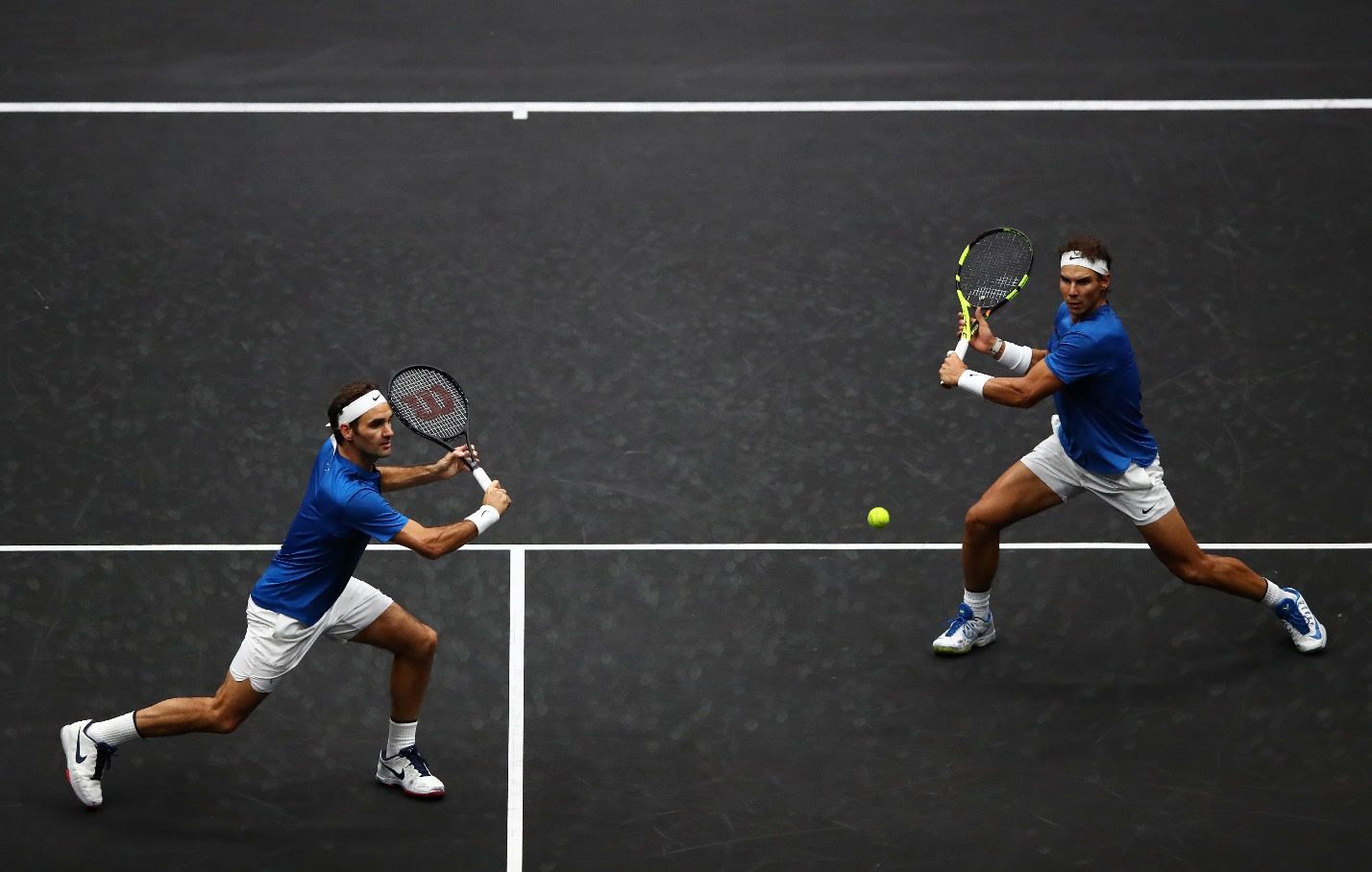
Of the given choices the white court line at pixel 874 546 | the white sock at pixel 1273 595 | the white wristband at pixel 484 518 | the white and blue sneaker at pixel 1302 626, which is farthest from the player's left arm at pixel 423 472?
the white and blue sneaker at pixel 1302 626

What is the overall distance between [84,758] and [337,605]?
115cm

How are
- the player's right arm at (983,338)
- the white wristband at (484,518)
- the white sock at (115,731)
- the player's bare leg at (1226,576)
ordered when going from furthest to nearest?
1. the player's bare leg at (1226,576)
2. the player's right arm at (983,338)
3. the white sock at (115,731)
4. the white wristband at (484,518)

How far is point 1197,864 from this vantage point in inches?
291

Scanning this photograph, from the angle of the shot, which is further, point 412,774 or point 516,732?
point 516,732

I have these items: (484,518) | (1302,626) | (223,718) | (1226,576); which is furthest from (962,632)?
(223,718)

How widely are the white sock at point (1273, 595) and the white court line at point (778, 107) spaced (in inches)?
157

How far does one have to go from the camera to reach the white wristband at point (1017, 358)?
8.10m

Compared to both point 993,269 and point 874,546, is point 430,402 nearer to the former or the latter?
point 874,546

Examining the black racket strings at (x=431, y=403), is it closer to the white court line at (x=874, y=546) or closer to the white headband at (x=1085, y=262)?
the white court line at (x=874, y=546)

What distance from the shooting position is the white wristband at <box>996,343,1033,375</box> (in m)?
8.10

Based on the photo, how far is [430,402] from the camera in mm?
7836

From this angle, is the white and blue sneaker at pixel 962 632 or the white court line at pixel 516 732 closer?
the white court line at pixel 516 732

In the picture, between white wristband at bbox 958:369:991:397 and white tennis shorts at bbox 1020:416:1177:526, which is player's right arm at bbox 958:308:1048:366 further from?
white tennis shorts at bbox 1020:416:1177:526

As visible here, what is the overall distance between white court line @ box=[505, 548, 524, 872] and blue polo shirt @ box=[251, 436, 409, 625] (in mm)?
1082
